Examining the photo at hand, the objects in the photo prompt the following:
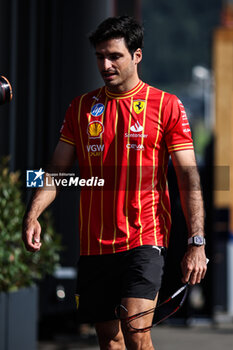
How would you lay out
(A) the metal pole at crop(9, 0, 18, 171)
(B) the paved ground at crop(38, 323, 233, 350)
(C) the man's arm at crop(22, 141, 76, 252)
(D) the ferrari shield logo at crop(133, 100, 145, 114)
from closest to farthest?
(C) the man's arm at crop(22, 141, 76, 252)
(D) the ferrari shield logo at crop(133, 100, 145, 114)
(A) the metal pole at crop(9, 0, 18, 171)
(B) the paved ground at crop(38, 323, 233, 350)

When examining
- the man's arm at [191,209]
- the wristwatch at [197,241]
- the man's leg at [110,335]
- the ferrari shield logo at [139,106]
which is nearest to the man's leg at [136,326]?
the man's leg at [110,335]

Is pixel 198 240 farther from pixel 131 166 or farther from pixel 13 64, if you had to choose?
pixel 13 64

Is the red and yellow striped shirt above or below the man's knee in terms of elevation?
above

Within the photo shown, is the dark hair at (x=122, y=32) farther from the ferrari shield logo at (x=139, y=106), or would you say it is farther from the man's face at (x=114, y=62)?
the ferrari shield logo at (x=139, y=106)

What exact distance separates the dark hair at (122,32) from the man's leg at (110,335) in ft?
4.65

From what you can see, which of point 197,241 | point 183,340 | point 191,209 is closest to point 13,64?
point 183,340

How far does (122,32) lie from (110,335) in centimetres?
157

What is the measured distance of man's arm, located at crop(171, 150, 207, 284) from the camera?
4541 mm

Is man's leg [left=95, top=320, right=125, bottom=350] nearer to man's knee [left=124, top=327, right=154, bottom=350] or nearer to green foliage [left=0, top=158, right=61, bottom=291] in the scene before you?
man's knee [left=124, top=327, right=154, bottom=350]

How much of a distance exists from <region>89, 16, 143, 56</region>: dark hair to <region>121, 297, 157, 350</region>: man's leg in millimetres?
1281

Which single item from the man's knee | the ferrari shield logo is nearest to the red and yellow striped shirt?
the ferrari shield logo

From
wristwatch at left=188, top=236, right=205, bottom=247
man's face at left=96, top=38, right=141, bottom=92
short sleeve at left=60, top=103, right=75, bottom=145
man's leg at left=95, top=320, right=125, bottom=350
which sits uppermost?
man's face at left=96, top=38, right=141, bottom=92

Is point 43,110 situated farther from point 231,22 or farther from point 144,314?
point 231,22

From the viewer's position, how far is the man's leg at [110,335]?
4809 mm
